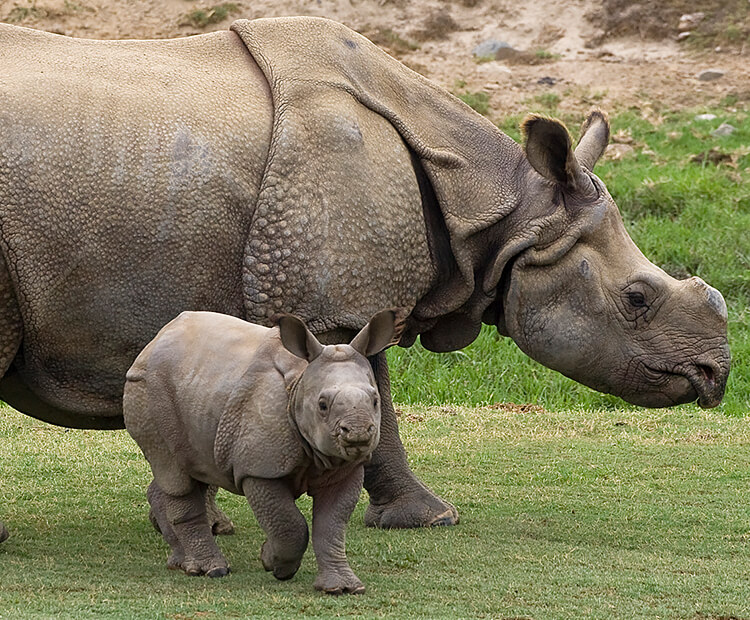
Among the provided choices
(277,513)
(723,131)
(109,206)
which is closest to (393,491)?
(277,513)

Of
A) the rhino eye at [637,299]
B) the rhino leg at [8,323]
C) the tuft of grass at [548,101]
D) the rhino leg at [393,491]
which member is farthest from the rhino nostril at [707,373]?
the tuft of grass at [548,101]

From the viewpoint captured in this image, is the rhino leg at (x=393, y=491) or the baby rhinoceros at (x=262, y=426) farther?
the rhino leg at (x=393, y=491)

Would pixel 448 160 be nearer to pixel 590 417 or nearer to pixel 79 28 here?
pixel 590 417

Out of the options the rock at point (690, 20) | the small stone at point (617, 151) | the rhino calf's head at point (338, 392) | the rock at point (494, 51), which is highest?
the rhino calf's head at point (338, 392)

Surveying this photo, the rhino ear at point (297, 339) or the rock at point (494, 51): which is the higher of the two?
the rhino ear at point (297, 339)

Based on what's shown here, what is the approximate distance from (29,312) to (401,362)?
556 centimetres

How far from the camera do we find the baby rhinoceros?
16.3ft

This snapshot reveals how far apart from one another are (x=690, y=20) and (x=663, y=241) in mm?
5699

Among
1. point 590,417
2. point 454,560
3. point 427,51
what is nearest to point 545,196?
point 454,560

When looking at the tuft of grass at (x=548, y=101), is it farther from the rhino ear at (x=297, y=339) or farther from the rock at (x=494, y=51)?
the rhino ear at (x=297, y=339)

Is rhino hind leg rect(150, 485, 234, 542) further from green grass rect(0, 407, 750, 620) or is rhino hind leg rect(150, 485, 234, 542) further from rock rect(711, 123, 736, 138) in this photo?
rock rect(711, 123, 736, 138)

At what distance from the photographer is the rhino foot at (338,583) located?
5199mm

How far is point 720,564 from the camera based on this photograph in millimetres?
5879

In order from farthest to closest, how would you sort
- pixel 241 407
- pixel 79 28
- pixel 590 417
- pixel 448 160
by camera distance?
pixel 79 28, pixel 590 417, pixel 448 160, pixel 241 407
